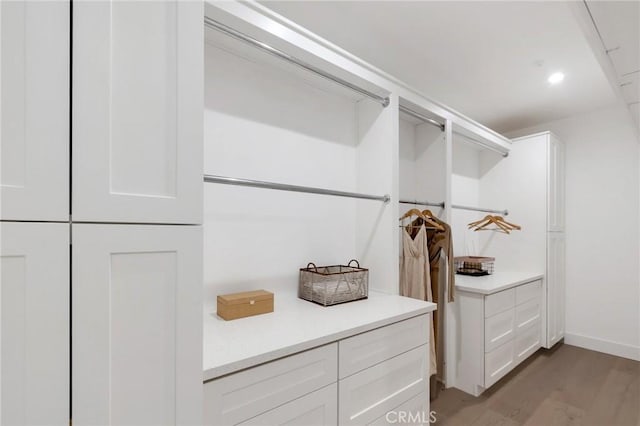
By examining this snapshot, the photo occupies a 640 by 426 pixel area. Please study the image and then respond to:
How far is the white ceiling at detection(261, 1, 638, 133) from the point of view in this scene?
175 centimetres

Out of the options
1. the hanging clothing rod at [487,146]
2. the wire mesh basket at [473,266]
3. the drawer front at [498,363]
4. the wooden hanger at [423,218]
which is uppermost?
the hanging clothing rod at [487,146]

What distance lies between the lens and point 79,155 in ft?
2.23

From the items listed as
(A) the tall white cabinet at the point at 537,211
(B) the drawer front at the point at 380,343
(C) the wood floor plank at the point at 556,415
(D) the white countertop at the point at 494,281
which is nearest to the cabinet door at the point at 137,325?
(B) the drawer front at the point at 380,343

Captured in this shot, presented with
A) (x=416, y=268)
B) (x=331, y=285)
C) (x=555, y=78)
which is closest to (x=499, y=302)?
(x=416, y=268)

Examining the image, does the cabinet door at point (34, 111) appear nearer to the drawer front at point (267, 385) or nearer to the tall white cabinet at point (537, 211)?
the drawer front at point (267, 385)

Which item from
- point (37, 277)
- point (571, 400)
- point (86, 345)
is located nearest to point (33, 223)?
point (37, 277)

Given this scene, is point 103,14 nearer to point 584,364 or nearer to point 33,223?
point 33,223

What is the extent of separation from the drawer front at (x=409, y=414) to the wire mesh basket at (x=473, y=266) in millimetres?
1548

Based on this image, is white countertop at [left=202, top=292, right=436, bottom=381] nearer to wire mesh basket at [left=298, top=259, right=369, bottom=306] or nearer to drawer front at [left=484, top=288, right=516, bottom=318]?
wire mesh basket at [left=298, top=259, right=369, bottom=306]

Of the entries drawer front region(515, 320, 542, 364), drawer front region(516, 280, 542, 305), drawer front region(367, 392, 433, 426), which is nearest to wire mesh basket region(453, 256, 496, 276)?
drawer front region(516, 280, 542, 305)

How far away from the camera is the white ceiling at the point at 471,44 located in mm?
1746

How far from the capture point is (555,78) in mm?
2539

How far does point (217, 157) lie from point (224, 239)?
0.40 m

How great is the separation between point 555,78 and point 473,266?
167cm
